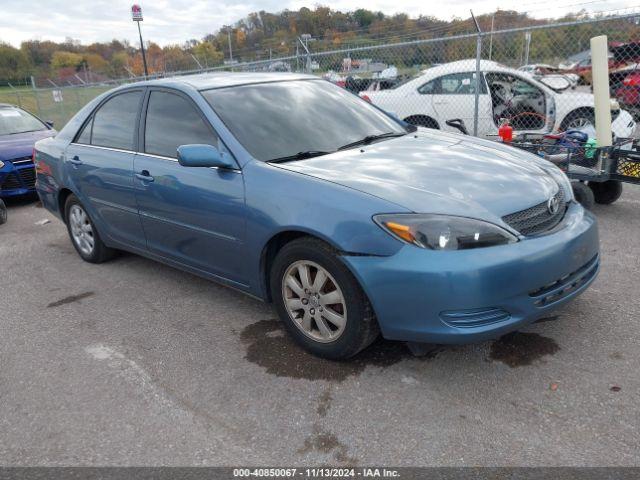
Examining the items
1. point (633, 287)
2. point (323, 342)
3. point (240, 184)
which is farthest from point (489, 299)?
point (633, 287)

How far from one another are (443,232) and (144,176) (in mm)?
2316

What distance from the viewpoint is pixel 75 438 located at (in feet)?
8.39

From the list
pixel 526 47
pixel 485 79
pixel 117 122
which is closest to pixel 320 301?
pixel 117 122

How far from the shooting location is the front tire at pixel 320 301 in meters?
2.77

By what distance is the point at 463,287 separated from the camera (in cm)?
248

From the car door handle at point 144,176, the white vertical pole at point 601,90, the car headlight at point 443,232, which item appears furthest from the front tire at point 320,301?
the white vertical pole at point 601,90

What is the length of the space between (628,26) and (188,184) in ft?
24.2

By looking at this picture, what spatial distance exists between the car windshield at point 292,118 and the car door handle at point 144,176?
2.32 ft

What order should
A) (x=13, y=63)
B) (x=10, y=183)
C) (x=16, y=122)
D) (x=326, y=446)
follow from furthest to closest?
1. (x=13, y=63)
2. (x=16, y=122)
3. (x=10, y=183)
4. (x=326, y=446)

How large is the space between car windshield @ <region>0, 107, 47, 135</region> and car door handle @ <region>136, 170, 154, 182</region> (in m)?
6.33

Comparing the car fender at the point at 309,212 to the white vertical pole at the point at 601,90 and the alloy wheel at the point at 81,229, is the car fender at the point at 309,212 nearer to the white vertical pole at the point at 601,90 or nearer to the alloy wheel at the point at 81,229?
the alloy wheel at the point at 81,229

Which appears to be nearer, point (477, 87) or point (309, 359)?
point (309, 359)

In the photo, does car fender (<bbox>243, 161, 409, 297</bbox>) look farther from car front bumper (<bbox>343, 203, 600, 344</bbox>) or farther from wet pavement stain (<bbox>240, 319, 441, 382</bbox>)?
wet pavement stain (<bbox>240, 319, 441, 382</bbox>)

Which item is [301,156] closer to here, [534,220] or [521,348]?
[534,220]
